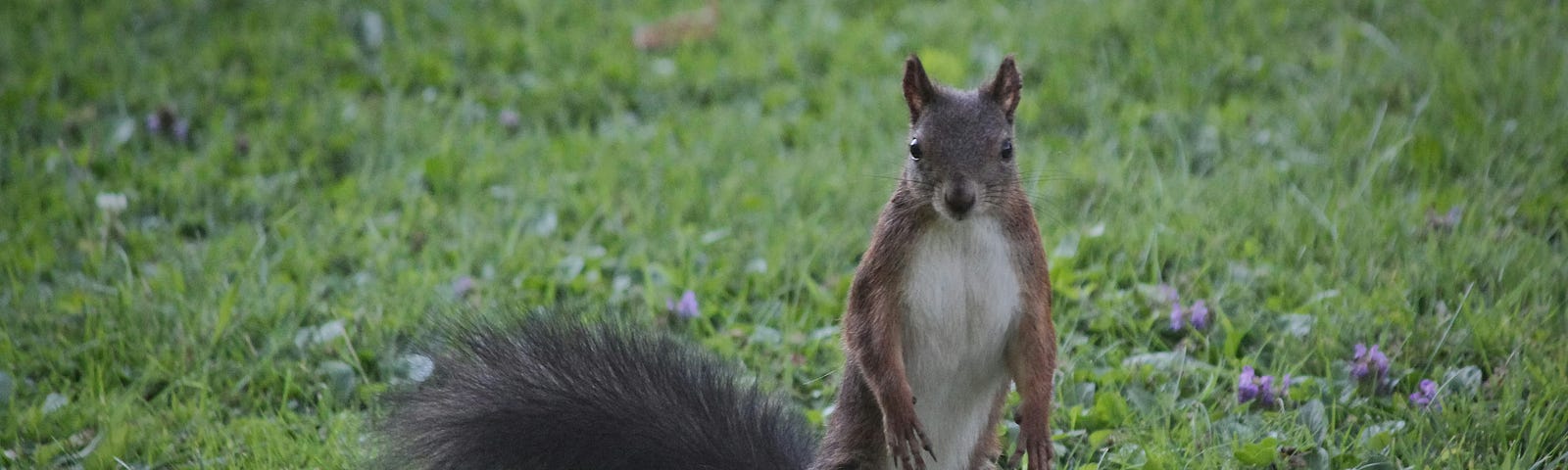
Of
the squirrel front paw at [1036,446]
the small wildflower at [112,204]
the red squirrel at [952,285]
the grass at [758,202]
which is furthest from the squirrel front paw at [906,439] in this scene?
the small wildflower at [112,204]

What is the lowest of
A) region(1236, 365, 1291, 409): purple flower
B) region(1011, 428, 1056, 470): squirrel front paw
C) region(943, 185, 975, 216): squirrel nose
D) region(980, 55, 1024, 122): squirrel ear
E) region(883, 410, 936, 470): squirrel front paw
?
region(1236, 365, 1291, 409): purple flower

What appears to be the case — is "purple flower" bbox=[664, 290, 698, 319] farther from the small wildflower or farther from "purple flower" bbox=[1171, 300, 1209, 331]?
the small wildflower

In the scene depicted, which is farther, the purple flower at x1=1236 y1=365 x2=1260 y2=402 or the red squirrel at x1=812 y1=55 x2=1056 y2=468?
the purple flower at x1=1236 y1=365 x2=1260 y2=402

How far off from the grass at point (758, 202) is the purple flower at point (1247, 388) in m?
0.03

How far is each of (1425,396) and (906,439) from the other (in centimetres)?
99

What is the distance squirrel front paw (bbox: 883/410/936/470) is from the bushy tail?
277mm

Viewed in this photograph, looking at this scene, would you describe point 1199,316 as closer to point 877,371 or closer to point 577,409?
point 877,371

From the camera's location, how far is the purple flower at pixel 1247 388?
8.27 feet

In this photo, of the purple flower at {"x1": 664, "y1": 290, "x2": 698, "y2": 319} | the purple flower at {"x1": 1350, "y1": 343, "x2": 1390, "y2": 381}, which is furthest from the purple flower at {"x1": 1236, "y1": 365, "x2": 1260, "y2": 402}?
the purple flower at {"x1": 664, "y1": 290, "x2": 698, "y2": 319}

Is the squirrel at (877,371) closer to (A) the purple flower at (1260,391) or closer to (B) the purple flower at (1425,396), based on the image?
(A) the purple flower at (1260,391)

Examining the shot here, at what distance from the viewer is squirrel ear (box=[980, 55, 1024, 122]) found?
204 centimetres

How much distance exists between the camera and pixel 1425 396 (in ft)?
8.11

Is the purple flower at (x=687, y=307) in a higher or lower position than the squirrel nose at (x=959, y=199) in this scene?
lower

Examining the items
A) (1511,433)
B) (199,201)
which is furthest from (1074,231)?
(199,201)
